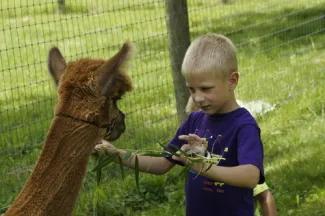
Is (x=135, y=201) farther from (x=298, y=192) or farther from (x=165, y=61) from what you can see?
(x=165, y=61)

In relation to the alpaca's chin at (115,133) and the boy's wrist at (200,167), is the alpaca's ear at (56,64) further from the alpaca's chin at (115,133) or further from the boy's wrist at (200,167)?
the boy's wrist at (200,167)

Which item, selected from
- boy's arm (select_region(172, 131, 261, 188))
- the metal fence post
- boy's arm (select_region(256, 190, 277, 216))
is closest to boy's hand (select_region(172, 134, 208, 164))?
boy's arm (select_region(172, 131, 261, 188))

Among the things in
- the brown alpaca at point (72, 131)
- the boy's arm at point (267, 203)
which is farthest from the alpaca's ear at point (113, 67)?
the boy's arm at point (267, 203)

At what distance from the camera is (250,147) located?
341 cm

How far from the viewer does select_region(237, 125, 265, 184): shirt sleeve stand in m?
3.37

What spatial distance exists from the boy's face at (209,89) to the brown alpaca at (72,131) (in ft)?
1.34

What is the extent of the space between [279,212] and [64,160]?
A: 9.84 feet

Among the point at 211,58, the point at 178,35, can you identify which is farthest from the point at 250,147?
the point at 178,35

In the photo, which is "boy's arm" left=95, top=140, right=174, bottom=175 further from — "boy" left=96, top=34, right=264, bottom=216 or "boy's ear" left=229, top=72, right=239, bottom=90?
"boy's ear" left=229, top=72, right=239, bottom=90

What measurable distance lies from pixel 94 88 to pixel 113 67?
0.13 m

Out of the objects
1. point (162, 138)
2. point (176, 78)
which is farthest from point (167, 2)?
point (162, 138)

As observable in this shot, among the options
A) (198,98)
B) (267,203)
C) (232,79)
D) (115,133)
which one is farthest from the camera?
(267,203)

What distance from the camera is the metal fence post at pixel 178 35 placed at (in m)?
6.56

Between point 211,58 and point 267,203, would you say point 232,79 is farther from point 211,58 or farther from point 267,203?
point 267,203
